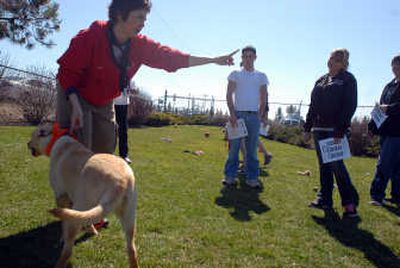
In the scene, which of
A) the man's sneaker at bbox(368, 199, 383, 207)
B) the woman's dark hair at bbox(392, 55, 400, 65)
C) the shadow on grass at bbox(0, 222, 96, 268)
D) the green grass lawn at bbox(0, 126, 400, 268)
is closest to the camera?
the shadow on grass at bbox(0, 222, 96, 268)

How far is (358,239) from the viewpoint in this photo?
414cm

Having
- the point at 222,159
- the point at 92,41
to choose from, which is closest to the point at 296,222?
the point at 92,41

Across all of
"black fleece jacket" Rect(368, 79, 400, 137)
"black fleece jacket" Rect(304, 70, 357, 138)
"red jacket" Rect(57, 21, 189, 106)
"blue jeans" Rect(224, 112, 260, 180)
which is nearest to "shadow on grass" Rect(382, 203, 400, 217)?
"black fleece jacket" Rect(368, 79, 400, 137)

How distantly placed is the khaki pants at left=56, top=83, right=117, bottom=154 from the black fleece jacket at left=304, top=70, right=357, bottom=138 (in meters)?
2.87

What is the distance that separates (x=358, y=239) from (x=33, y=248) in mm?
3404

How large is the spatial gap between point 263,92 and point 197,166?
2.66 metres

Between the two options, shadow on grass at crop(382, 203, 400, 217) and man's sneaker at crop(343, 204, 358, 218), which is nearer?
man's sneaker at crop(343, 204, 358, 218)

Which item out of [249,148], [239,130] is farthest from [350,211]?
[239,130]

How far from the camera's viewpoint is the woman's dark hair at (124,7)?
121 inches

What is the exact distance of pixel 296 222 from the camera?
462cm

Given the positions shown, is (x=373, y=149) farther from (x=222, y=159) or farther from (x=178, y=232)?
(x=178, y=232)

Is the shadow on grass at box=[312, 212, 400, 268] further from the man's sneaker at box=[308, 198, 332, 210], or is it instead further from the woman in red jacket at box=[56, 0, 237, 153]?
the woman in red jacket at box=[56, 0, 237, 153]

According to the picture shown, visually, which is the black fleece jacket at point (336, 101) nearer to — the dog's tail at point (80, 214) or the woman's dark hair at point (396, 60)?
the woman's dark hair at point (396, 60)

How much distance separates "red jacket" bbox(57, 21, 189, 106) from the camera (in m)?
3.07
